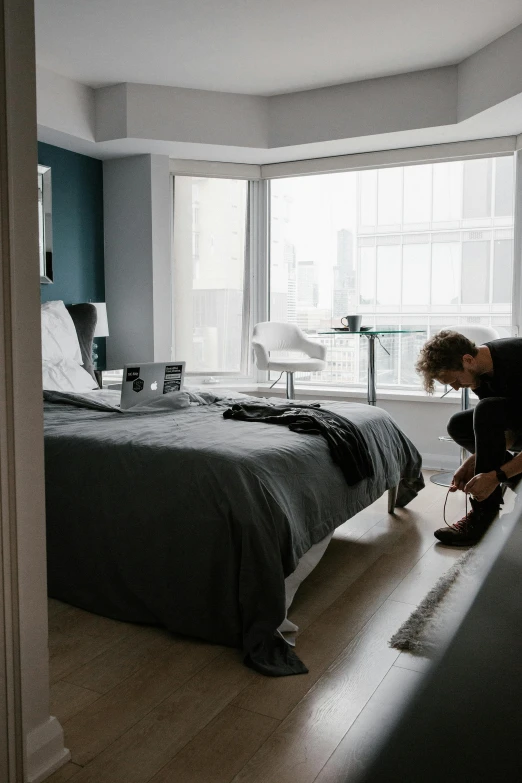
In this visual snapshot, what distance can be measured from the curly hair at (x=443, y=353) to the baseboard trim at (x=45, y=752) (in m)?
2.09

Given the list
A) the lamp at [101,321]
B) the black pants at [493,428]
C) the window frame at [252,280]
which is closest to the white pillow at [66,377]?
the lamp at [101,321]

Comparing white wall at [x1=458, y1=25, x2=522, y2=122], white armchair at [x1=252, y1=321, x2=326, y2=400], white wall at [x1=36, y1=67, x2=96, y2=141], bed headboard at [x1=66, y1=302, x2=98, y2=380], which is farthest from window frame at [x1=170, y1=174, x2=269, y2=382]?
white wall at [x1=458, y1=25, x2=522, y2=122]

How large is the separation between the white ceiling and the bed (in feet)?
A: 8.43

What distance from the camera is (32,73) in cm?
147

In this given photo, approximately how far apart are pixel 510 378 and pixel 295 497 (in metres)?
1.25

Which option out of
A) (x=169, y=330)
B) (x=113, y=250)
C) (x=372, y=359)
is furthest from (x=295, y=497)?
(x=113, y=250)

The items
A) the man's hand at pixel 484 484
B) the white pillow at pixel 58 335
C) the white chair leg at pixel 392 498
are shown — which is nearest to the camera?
the man's hand at pixel 484 484

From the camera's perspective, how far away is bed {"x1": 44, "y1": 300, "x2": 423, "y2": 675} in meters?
2.15

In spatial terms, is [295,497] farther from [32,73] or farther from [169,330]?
[169,330]

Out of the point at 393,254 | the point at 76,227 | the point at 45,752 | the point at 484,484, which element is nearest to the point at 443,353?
the point at 484,484

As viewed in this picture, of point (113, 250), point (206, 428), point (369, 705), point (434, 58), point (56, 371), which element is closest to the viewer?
point (369, 705)

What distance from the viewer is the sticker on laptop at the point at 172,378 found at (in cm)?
358

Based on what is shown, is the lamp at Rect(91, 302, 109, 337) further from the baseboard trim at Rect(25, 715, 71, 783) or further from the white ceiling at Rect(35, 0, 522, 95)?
the baseboard trim at Rect(25, 715, 71, 783)

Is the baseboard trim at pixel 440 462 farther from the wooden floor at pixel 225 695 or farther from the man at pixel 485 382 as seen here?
the wooden floor at pixel 225 695
